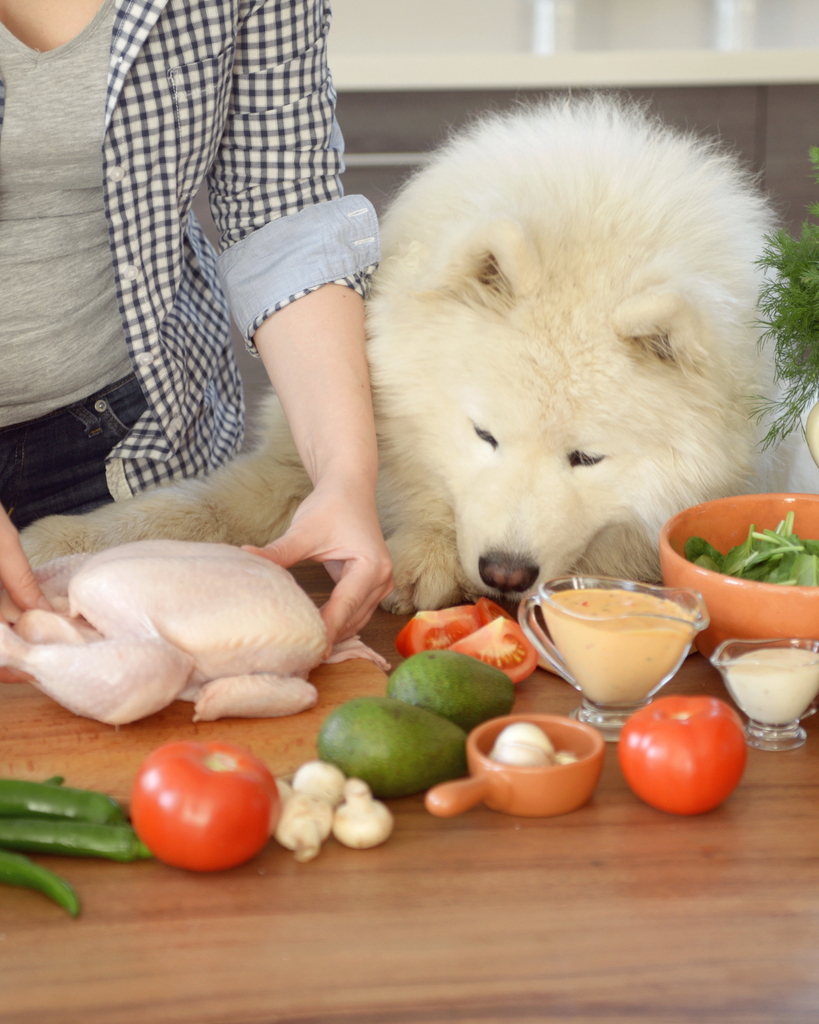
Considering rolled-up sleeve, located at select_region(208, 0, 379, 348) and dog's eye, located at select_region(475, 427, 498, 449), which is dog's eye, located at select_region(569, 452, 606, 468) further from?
rolled-up sleeve, located at select_region(208, 0, 379, 348)

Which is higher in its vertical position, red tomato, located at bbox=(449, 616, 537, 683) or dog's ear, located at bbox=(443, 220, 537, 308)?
dog's ear, located at bbox=(443, 220, 537, 308)

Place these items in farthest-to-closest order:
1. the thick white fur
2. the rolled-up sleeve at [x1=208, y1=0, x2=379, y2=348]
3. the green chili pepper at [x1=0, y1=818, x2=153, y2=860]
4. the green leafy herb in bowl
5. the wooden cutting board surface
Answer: the rolled-up sleeve at [x1=208, y1=0, x2=379, y2=348], the thick white fur, the green leafy herb in bowl, the wooden cutting board surface, the green chili pepper at [x1=0, y1=818, x2=153, y2=860]

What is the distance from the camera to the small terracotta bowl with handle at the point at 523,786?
25.2 inches

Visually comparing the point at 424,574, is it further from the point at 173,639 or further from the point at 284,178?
the point at 284,178

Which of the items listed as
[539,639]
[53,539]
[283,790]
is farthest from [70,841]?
[53,539]

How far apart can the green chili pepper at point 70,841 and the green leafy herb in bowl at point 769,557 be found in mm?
548

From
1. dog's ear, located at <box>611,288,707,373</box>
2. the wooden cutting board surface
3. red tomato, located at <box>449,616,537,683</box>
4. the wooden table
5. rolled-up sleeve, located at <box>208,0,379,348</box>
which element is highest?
rolled-up sleeve, located at <box>208,0,379,348</box>

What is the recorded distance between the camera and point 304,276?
46.2 inches

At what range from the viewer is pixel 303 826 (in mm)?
635

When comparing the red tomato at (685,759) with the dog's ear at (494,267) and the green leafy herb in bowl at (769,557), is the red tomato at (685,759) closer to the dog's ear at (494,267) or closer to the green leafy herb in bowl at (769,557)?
the green leafy herb in bowl at (769,557)

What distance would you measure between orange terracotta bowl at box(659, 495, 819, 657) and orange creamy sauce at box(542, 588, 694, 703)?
69 mm

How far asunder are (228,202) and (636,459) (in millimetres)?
609

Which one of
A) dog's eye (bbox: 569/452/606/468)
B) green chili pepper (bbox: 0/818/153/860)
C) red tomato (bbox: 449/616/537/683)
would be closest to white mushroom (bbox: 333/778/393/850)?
green chili pepper (bbox: 0/818/153/860)

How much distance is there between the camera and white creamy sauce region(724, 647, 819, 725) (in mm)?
748
